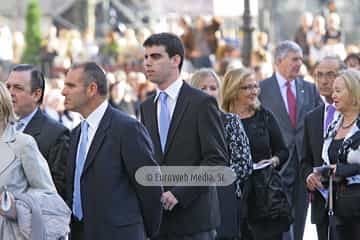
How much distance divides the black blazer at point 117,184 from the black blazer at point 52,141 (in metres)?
0.65

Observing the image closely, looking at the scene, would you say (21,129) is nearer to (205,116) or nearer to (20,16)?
(205,116)

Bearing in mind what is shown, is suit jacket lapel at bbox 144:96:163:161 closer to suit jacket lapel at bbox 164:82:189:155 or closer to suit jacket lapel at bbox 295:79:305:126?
suit jacket lapel at bbox 164:82:189:155

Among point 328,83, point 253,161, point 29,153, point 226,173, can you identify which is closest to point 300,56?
point 328,83

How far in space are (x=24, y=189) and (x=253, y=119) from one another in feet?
12.8

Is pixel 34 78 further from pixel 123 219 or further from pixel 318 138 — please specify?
pixel 318 138

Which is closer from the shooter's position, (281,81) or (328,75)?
(328,75)

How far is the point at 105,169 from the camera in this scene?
10.1 meters

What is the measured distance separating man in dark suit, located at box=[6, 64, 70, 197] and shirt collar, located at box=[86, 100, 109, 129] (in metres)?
0.67

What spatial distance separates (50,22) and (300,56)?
3423 centimetres

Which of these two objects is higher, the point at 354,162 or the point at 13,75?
the point at 13,75

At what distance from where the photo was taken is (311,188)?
12.1 meters

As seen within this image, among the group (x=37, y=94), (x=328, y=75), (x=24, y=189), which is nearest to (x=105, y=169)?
(x=24, y=189)

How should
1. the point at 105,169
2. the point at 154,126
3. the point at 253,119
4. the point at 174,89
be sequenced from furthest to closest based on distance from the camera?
the point at 253,119
the point at 154,126
the point at 174,89
the point at 105,169

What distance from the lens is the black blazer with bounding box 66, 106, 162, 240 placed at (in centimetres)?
1009
